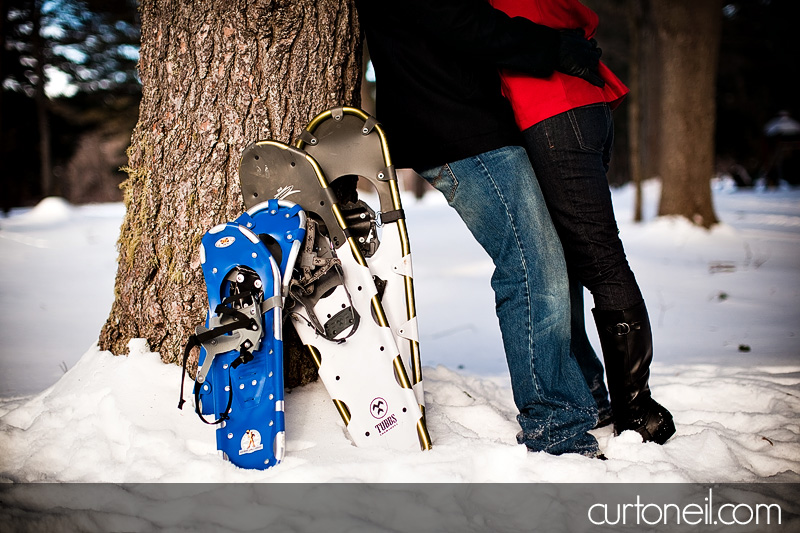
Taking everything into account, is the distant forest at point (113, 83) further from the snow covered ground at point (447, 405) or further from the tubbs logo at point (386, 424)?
the tubbs logo at point (386, 424)

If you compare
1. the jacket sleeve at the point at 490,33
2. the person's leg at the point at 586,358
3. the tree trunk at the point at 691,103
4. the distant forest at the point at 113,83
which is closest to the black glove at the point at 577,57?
the jacket sleeve at the point at 490,33

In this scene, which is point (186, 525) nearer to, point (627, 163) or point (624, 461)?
point (624, 461)

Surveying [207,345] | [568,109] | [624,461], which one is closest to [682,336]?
[624,461]

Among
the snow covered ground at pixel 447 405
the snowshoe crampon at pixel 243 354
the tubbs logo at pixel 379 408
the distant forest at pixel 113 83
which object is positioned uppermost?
the distant forest at pixel 113 83

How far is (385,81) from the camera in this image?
6.53 ft

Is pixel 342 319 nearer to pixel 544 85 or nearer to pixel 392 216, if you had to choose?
pixel 392 216

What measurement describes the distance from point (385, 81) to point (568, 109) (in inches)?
22.7

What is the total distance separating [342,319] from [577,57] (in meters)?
1.04

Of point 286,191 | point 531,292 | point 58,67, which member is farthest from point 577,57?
point 58,67

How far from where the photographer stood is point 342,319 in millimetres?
1890

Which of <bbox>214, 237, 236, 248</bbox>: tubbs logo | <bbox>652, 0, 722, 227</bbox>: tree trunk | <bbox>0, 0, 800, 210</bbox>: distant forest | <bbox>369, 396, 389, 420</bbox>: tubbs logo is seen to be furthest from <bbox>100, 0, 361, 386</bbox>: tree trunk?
<bbox>0, 0, 800, 210</bbox>: distant forest

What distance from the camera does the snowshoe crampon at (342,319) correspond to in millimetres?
1882

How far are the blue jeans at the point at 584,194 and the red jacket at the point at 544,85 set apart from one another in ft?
0.09

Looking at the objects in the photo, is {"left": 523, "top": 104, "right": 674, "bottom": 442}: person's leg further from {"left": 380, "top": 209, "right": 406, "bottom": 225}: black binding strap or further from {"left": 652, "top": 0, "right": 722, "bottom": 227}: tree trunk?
{"left": 652, "top": 0, "right": 722, "bottom": 227}: tree trunk
